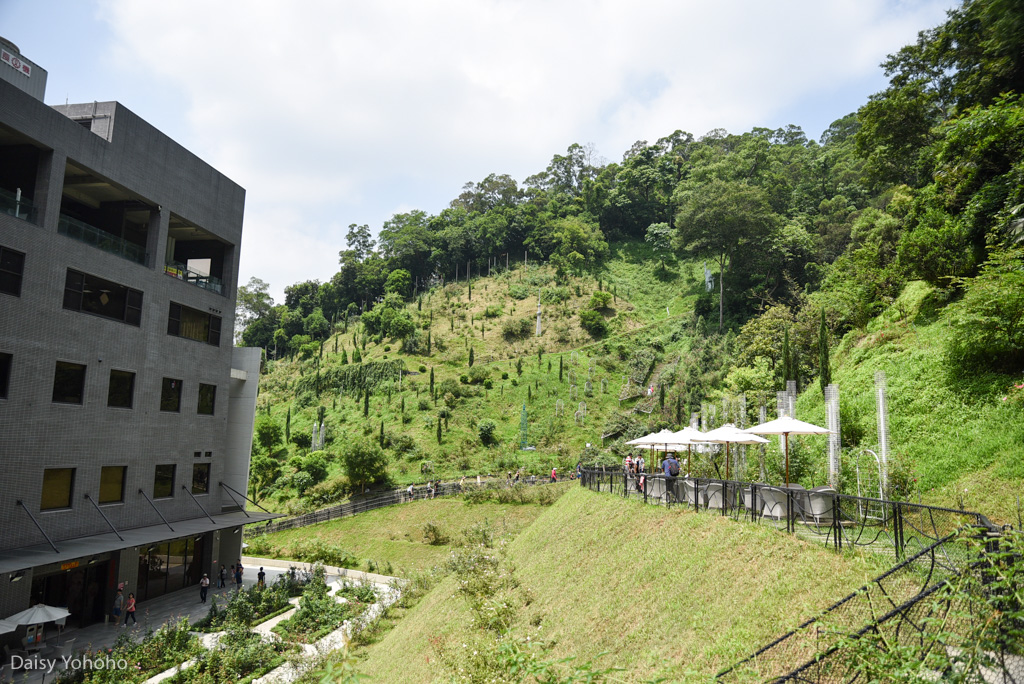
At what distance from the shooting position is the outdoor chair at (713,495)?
12.1 metres

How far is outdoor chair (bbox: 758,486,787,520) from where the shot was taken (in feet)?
33.9

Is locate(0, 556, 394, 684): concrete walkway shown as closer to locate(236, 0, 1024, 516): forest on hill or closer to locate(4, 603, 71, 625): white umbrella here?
locate(4, 603, 71, 625): white umbrella

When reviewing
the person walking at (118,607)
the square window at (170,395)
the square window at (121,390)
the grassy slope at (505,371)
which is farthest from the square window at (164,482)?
the grassy slope at (505,371)

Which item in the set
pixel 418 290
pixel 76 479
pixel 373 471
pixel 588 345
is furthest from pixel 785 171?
pixel 76 479

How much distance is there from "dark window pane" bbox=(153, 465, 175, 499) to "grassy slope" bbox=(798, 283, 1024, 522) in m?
23.2

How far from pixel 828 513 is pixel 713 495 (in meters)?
2.77

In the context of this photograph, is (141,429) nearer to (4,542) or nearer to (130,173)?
(4,542)

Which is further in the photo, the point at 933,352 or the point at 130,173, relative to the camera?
the point at 130,173

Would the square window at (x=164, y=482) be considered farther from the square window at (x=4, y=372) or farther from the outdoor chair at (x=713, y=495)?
the outdoor chair at (x=713, y=495)

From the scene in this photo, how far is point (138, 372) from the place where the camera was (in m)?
19.1

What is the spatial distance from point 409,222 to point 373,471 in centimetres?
6539

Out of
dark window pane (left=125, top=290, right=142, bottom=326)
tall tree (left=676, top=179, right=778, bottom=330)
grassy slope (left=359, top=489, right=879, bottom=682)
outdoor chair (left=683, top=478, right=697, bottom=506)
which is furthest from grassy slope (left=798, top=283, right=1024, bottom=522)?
tall tree (left=676, top=179, right=778, bottom=330)

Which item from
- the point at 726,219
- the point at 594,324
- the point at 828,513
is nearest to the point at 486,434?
the point at 594,324

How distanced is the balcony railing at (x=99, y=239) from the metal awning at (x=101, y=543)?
9.19 metres
